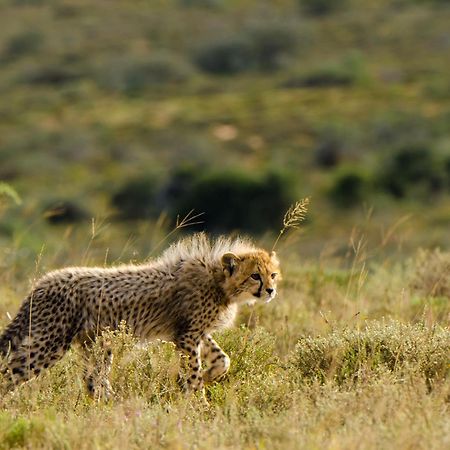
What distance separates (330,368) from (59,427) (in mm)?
1516

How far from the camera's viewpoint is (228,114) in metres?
51.3

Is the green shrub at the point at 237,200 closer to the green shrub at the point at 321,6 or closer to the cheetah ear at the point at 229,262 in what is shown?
the cheetah ear at the point at 229,262

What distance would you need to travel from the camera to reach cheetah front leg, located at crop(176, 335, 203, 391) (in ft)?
17.7

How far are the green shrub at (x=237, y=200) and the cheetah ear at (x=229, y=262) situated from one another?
24598 millimetres

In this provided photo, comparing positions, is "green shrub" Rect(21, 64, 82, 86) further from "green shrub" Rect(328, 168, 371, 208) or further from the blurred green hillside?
"green shrub" Rect(328, 168, 371, 208)

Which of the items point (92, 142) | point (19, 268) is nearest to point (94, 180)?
point (92, 142)

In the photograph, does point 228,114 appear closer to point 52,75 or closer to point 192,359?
point 52,75

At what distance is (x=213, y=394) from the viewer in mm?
5320

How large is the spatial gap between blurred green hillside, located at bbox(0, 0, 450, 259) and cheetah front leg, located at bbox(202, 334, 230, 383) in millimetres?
9968

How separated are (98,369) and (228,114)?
152 feet

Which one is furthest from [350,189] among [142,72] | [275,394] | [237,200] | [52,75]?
[52,75]

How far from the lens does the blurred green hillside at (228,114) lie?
31938 millimetres

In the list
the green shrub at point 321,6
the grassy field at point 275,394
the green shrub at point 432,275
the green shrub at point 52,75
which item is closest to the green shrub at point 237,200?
the green shrub at point 432,275

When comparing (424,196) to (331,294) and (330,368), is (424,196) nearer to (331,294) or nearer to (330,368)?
(331,294)
